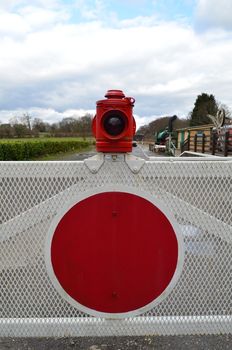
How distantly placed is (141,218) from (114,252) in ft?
0.85

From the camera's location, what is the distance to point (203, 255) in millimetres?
2008

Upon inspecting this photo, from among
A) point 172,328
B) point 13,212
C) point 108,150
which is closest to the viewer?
point 108,150

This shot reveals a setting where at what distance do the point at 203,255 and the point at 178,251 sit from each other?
242 mm

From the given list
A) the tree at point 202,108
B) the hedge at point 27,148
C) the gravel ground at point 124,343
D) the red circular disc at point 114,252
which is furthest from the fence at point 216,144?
the tree at point 202,108

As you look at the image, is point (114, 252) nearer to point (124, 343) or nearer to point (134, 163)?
point (134, 163)

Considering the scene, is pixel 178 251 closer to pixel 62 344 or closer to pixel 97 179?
pixel 97 179

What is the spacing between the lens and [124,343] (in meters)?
2.10

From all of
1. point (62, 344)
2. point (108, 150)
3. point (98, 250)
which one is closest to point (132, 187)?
point (108, 150)

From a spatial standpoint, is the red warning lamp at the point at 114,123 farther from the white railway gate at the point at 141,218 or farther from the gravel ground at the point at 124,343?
the gravel ground at the point at 124,343

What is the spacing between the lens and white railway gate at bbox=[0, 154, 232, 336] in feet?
5.95

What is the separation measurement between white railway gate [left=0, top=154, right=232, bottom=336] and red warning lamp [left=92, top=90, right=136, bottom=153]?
8 cm

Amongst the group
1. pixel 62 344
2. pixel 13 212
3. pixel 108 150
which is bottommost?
pixel 62 344

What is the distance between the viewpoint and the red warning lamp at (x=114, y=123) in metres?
1.71

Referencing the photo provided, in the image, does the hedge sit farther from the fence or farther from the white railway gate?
the white railway gate
